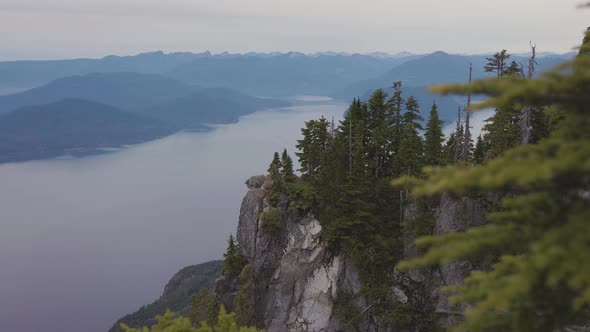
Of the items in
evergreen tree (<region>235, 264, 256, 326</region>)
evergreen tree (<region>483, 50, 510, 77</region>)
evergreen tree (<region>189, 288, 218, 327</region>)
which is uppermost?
evergreen tree (<region>483, 50, 510, 77</region>)

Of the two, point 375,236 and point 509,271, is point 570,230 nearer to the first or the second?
point 509,271

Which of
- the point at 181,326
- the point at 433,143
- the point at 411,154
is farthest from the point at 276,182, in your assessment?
the point at 181,326

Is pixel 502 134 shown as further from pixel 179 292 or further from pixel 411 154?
pixel 179 292

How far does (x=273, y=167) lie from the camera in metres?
36.8

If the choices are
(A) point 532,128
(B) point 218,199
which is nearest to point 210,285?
(B) point 218,199

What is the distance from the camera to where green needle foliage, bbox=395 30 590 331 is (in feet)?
15.7

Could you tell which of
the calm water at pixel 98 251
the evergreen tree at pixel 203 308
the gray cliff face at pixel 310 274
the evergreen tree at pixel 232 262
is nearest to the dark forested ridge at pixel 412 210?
the gray cliff face at pixel 310 274

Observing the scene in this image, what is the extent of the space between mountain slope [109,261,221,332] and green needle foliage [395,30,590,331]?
96.7 meters

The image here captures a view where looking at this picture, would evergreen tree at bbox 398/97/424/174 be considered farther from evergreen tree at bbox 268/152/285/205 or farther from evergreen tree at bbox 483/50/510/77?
evergreen tree at bbox 268/152/285/205

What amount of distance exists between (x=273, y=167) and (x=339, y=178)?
6.50 meters

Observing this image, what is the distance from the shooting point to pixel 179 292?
11019 centimetres

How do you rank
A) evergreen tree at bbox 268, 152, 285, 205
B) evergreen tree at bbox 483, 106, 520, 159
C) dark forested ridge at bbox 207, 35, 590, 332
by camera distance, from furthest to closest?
1. evergreen tree at bbox 268, 152, 285, 205
2. evergreen tree at bbox 483, 106, 520, 159
3. dark forested ridge at bbox 207, 35, 590, 332

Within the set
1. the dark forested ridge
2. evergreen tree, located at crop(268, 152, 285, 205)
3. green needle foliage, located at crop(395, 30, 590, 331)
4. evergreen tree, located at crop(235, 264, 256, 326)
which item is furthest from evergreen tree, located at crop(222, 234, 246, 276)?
green needle foliage, located at crop(395, 30, 590, 331)

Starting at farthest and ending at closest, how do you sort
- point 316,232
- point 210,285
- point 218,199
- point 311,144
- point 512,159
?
point 218,199
point 210,285
point 311,144
point 316,232
point 512,159
